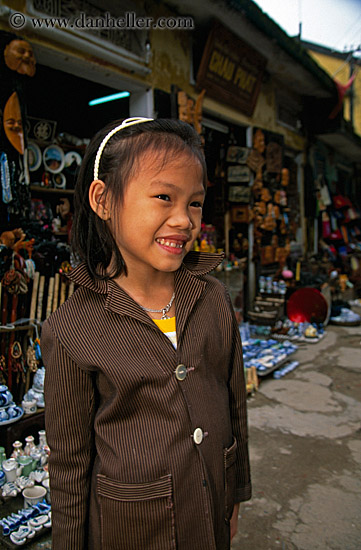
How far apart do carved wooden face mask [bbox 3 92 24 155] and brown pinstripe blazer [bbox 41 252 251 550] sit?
7.41 feet

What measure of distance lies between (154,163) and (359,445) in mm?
2733

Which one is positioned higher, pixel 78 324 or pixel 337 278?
pixel 78 324

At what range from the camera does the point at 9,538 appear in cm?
195

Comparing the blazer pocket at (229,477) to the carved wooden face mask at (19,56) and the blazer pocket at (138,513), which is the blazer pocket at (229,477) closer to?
the blazer pocket at (138,513)

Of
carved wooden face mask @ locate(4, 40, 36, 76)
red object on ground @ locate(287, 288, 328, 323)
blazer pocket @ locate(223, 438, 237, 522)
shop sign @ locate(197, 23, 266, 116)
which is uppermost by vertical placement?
shop sign @ locate(197, 23, 266, 116)

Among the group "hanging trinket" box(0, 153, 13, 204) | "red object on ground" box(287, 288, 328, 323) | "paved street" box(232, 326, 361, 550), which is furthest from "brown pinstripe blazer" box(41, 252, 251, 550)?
"red object on ground" box(287, 288, 328, 323)

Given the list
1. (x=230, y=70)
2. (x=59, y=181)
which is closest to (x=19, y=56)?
(x=59, y=181)

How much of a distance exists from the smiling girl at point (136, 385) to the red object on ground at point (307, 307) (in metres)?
5.57

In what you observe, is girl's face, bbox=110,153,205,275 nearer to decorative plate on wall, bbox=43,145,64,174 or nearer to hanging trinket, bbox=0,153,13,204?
hanging trinket, bbox=0,153,13,204

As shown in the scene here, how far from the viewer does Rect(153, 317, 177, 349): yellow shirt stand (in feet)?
3.65

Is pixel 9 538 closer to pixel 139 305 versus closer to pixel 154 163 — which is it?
pixel 139 305

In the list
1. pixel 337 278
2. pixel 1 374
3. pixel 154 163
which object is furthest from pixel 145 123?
pixel 337 278

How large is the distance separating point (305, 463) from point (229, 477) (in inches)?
71.2

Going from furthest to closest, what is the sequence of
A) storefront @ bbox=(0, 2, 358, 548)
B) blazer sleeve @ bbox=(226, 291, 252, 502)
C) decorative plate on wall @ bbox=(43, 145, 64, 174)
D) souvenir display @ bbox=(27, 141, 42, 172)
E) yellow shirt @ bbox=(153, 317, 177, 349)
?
decorative plate on wall @ bbox=(43, 145, 64, 174) → souvenir display @ bbox=(27, 141, 42, 172) → storefront @ bbox=(0, 2, 358, 548) → blazer sleeve @ bbox=(226, 291, 252, 502) → yellow shirt @ bbox=(153, 317, 177, 349)
